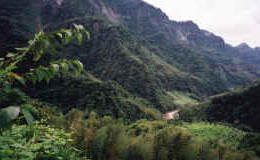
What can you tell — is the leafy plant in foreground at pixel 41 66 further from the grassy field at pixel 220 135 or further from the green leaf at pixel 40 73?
the grassy field at pixel 220 135

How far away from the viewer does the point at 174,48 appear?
125 m

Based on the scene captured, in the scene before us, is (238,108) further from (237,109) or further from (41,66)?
(41,66)

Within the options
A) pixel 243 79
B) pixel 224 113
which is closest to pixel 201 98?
pixel 224 113

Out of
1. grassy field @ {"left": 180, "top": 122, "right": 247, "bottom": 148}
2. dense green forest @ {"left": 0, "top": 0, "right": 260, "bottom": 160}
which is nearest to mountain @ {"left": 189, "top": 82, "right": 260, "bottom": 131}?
dense green forest @ {"left": 0, "top": 0, "right": 260, "bottom": 160}

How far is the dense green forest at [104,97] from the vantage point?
132cm

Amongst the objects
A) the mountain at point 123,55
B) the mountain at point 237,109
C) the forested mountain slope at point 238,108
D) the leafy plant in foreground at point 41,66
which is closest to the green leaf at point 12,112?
the leafy plant in foreground at point 41,66

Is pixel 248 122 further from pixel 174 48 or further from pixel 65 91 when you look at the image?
pixel 174 48

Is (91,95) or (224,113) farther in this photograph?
(224,113)

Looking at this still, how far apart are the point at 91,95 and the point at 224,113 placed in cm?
2622

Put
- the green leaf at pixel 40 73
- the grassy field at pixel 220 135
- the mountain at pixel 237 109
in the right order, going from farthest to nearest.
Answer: the mountain at pixel 237 109
the grassy field at pixel 220 135
the green leaf at pixel 40 73

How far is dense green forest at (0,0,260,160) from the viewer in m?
1.32

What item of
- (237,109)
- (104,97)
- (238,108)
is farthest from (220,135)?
(104,97)

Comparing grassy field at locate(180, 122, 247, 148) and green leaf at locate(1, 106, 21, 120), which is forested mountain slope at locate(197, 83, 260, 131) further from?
green leaf at locate(1, 106, 21, 120)

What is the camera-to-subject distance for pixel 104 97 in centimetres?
3800
